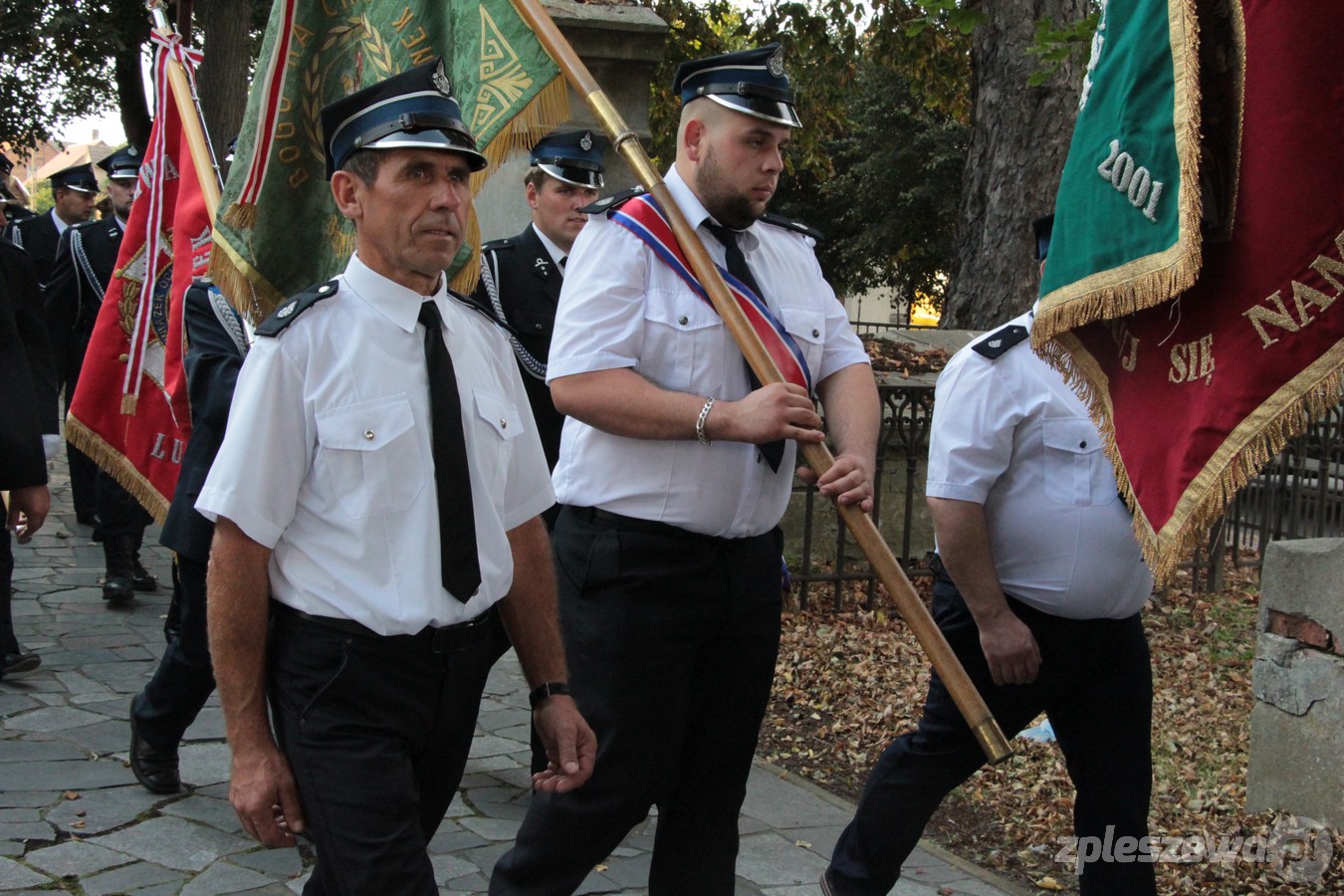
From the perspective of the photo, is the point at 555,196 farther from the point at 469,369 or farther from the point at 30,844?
A: the point at 30,844

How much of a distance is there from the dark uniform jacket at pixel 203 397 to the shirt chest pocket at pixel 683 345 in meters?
1.79

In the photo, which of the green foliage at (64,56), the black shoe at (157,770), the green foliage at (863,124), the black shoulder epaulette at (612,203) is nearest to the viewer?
the black shoulder epaulette at (612,203)

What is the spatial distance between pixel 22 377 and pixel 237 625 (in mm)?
3954

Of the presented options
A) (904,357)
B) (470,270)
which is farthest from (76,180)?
(470,270)

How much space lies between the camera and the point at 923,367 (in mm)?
9383

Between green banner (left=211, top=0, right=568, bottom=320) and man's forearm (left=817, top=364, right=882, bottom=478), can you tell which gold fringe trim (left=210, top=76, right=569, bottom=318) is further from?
man's forearm (left=817, top=364, right=882, bottom=478)

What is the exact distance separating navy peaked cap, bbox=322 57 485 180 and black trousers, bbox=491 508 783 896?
100 centimetres

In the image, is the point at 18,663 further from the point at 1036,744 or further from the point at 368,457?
the point at 368,457

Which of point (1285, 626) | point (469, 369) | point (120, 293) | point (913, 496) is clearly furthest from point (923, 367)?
point (469, 369)

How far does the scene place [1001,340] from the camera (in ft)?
12.0

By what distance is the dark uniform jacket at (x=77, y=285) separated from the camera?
8875 millimetres

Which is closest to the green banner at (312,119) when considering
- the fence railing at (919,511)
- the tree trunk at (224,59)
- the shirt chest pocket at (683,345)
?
the shirt chest pocket at (683,345)

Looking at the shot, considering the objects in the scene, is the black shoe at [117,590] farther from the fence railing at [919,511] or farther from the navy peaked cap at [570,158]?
the navy peaked cap at [570,158]

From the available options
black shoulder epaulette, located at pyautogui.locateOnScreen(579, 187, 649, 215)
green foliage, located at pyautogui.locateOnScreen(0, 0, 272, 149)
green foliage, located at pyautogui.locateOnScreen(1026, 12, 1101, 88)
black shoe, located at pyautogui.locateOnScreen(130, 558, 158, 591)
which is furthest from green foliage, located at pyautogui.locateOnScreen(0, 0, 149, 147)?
black shoulder epaulette, located at pyautogui.locateOnScreen(579, 187, 649, 215)
